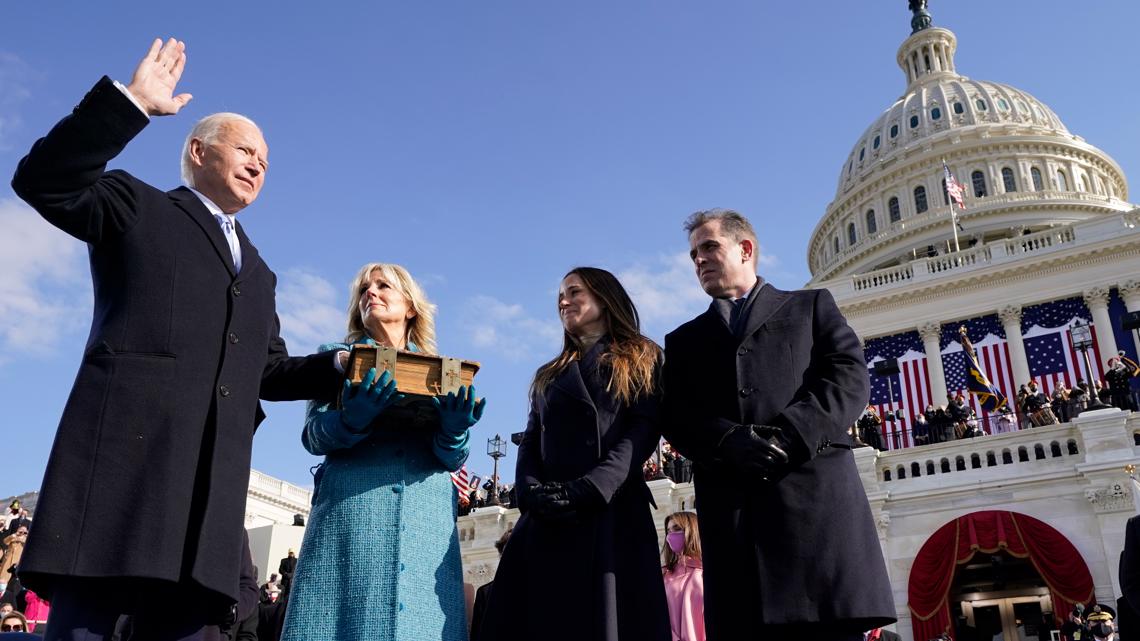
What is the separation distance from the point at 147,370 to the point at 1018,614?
28.4 m

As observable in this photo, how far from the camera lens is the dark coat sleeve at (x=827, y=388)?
3.86 metres

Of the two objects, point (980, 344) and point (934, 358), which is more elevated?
point (980, 344)

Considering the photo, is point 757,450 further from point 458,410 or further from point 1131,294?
point 1131,294

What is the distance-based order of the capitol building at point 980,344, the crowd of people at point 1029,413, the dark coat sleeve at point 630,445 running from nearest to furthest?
1. the dark coat sleeve at point 630,445
2. the capitol building at point 980,344
3. the crowd of people at point 1029,413

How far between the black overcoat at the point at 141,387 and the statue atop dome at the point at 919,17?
89.4m

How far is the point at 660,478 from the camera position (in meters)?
23.3

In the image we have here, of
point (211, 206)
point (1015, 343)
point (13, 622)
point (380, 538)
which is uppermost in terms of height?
point (1015, 343)

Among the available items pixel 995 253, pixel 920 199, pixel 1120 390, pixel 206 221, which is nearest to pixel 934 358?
pixel 995 253

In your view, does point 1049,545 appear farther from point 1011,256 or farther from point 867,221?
point 867,221

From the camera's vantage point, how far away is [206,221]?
325 centimetres

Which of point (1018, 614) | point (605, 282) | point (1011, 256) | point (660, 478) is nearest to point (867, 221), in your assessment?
point (1011, 256)

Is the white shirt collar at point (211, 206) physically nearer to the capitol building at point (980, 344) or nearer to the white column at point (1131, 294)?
the capitol building at point (980, 344)

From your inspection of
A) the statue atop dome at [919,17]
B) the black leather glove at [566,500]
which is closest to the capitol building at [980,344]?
the statue atop dome at [919,17]

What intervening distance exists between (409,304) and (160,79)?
1773 millimetres
